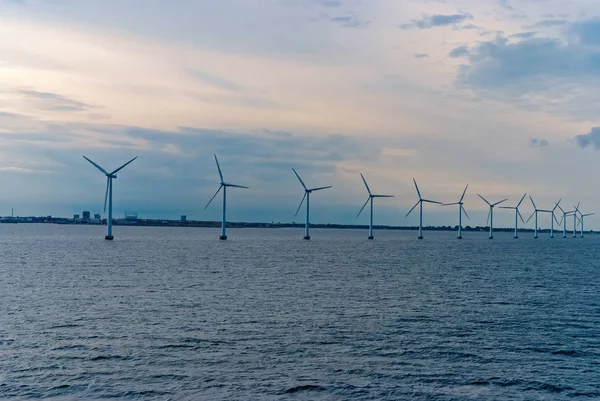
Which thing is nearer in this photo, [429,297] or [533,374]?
[533,374]

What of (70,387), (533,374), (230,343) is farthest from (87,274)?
(533,374)

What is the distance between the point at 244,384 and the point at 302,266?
65181mm

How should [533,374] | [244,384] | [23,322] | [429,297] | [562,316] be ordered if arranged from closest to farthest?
[244,384], [533,374], [23,322], [562,316], [429,297]

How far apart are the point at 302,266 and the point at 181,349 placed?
5956 cm

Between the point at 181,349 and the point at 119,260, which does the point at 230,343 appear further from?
the point at 119,260

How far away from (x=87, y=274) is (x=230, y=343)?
44.6 m

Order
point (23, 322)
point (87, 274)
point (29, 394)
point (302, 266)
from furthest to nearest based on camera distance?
1. point (302, 266)
2. point (87, 274)
3. point (23, 322)
4. point (29, 394)

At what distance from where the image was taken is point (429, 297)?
183ft

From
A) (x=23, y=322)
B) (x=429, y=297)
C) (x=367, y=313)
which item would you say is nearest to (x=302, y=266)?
(x=429, y=297)

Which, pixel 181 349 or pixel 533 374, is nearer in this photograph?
pixel 533 374

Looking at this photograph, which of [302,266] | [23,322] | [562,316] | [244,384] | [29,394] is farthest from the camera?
[302,266]

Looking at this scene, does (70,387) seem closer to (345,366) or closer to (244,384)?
(244,384)

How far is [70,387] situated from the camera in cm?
2628

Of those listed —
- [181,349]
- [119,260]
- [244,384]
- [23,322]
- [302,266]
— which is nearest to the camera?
[244,384]
